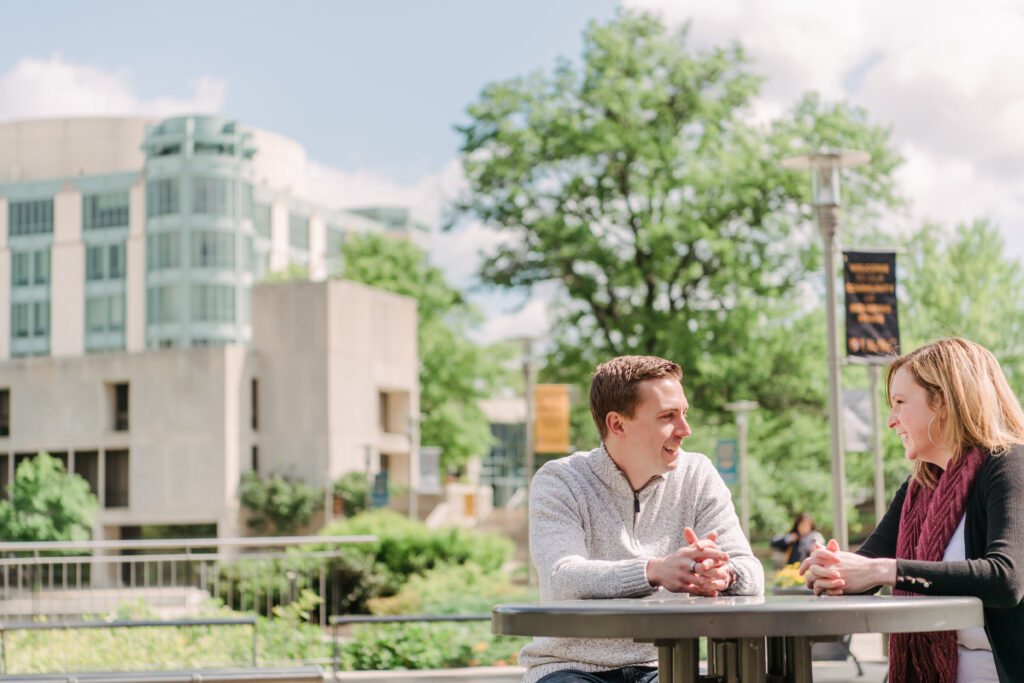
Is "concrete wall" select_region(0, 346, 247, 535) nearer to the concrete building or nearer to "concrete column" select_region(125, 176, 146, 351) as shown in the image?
the concrete building

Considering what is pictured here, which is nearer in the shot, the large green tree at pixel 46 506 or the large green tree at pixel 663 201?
the large green tree at pixel 663 201

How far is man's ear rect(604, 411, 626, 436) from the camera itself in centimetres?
360

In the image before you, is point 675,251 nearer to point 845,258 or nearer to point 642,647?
point 845,258

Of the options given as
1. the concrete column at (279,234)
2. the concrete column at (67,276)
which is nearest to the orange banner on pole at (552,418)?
the concrete column at (279,234)

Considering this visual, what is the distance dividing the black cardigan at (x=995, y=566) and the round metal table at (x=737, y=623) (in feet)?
0.48

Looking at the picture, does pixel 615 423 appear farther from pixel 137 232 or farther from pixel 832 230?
pixel 137 232

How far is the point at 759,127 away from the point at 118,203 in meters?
53.2

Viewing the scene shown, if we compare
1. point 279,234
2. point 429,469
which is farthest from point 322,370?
point 279,234

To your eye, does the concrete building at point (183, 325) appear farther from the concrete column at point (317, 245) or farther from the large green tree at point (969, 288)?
the large green tree at point (969, 288)

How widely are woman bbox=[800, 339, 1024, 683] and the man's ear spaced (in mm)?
603

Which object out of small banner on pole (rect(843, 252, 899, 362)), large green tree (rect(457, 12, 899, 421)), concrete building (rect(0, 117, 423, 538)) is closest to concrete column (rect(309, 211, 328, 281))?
concrete building (rect(0, 117, 423, 538))

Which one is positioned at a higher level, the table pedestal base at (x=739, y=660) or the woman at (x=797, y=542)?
the table pedestal base at (x=739, y=660)

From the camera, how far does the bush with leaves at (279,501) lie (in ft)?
170

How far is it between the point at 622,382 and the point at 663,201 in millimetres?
31778
